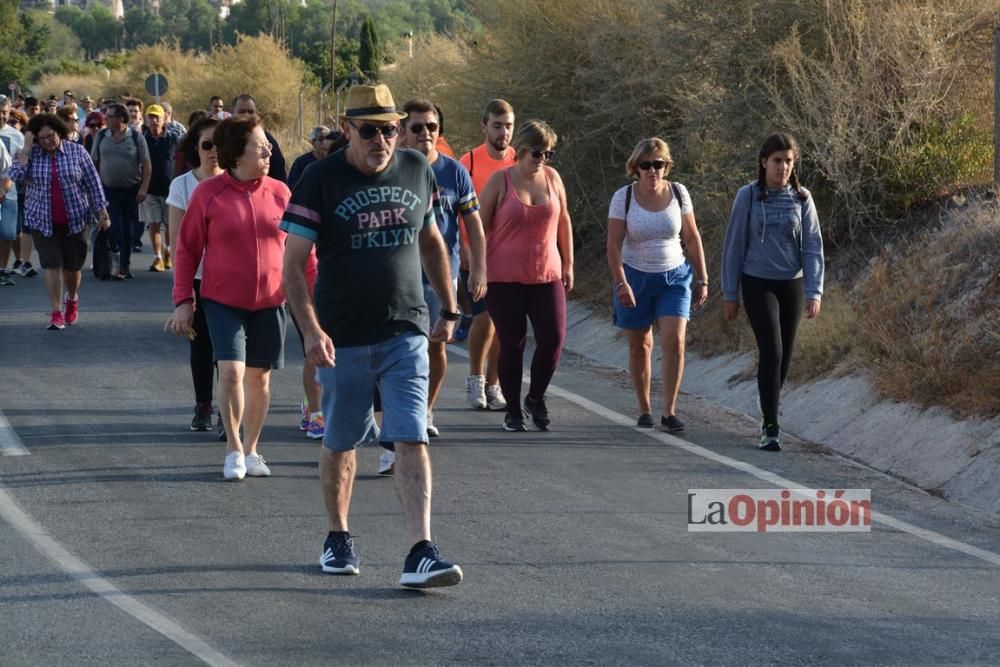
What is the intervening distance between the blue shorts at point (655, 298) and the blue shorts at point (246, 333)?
8.04ft

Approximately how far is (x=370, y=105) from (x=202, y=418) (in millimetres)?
4126

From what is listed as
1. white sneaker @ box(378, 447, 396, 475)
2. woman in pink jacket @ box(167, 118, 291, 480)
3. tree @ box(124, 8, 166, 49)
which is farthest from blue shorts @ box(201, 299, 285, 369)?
tree @ box(124, 8, 166, 49)

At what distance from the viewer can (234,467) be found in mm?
8898

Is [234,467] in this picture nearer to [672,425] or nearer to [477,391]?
[477,391]

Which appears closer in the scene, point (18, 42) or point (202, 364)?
point (202, 364)

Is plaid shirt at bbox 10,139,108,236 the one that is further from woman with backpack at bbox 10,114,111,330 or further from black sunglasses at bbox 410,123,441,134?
black sunglasses at bbox 410,123,441,134

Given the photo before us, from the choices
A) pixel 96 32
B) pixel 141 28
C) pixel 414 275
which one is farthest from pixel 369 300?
pixel 96 32

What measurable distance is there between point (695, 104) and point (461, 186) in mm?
6263

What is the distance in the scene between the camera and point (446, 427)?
10.6 metres

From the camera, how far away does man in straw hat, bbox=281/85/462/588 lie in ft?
21.8

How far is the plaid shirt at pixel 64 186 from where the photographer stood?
14.9 m

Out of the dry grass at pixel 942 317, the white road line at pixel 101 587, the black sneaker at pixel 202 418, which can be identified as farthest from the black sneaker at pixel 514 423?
the white road line at pixel 101 587

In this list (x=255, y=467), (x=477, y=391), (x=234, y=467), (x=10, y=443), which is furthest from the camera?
(x=477, y=391)

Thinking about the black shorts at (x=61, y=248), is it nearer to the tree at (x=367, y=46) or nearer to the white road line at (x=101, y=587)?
the white road line at (x=101, y=587)
